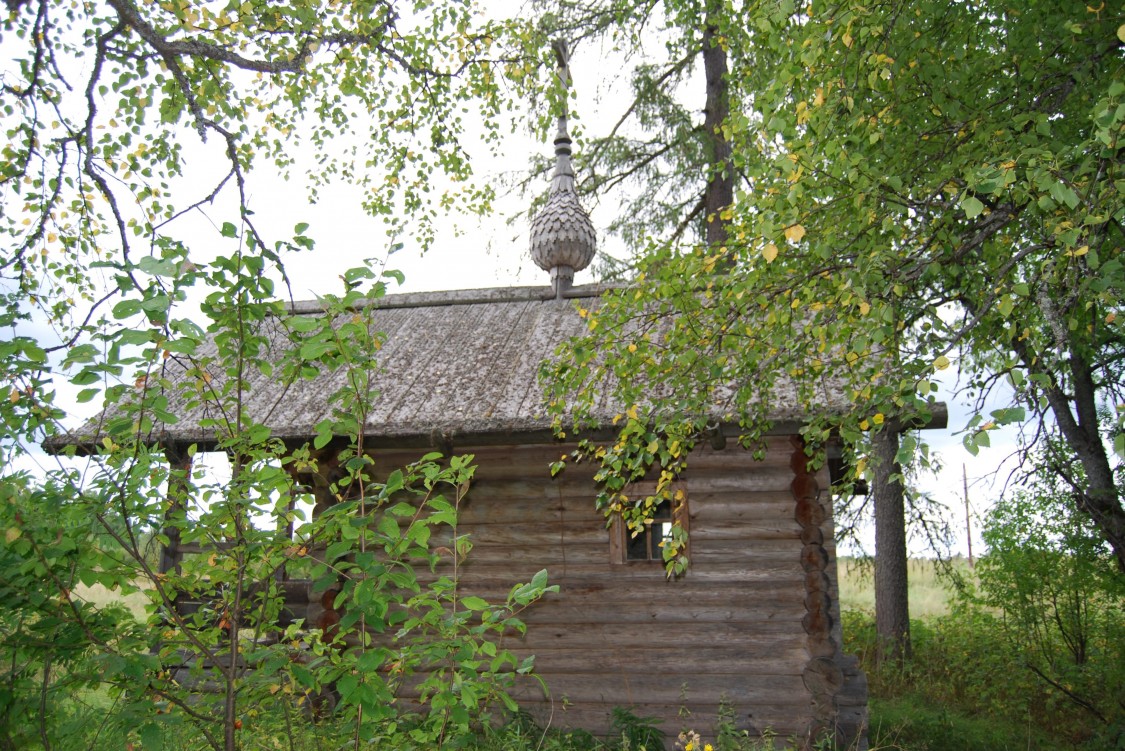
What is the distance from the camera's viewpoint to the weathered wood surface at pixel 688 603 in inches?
278

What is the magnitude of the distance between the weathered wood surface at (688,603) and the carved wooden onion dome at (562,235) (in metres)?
3.48

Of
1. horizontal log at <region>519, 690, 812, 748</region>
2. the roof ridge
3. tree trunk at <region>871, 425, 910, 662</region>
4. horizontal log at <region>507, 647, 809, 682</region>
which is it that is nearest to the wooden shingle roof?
the roof ridge

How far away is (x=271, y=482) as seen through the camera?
275 centimetres

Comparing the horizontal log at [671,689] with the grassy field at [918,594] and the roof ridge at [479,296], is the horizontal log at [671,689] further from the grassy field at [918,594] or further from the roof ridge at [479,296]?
the grassy field at [918,594]

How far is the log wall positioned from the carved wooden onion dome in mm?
3553

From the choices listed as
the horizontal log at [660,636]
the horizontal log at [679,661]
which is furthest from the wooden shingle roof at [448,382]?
the horizontal log at [679,661]

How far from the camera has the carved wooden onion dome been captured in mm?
10375

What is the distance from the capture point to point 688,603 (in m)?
7.23

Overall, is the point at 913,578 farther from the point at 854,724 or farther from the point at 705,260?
the point at 705,260

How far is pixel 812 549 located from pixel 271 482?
5439 millimetres

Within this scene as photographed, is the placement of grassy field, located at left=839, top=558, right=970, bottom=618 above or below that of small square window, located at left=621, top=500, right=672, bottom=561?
below

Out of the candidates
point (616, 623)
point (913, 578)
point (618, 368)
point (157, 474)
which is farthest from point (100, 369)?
point (913, 578)

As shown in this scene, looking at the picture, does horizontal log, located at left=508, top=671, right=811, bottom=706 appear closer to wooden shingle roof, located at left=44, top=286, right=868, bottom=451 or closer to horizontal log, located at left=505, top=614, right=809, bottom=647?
horizontal log, located at left=505, top=614, right=809, bottom=647

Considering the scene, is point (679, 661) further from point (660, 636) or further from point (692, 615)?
point (692, 615)
